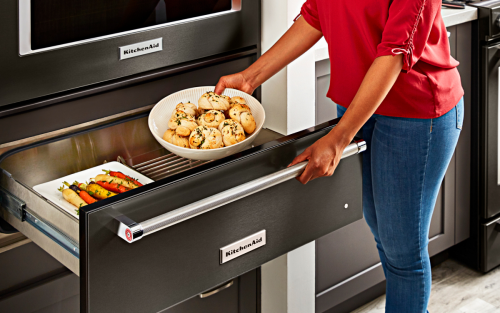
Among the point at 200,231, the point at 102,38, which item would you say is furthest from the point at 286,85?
the point at 200,231

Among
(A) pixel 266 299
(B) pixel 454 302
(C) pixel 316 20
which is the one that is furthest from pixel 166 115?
(B) pixel 454 302

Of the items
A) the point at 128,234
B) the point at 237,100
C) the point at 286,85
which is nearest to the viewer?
the point at 128,234

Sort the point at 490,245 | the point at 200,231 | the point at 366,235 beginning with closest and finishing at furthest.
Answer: the point at 200,231
the point at 366,235
the point at 490,245

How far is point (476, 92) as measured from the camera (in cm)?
192

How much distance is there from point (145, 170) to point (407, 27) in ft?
1.96

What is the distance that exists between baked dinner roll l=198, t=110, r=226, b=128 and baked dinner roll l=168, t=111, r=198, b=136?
0.02 meters

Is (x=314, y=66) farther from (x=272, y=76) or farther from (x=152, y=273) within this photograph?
(x=152, y=273)

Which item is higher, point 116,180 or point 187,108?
point 187,108

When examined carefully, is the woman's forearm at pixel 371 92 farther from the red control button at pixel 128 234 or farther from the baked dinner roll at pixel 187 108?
the red control button at pixel 128 234

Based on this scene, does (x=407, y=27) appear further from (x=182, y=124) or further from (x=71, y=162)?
(x=71, y=162)

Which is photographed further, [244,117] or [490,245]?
[490,245]

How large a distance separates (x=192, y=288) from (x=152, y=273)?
9 centimetres

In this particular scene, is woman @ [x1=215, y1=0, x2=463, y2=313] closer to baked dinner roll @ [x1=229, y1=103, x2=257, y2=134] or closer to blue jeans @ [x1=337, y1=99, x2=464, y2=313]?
blue jeans @ [x1=337, y1=99, x2=464, y2=313]

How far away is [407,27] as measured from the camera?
41.5 inches
